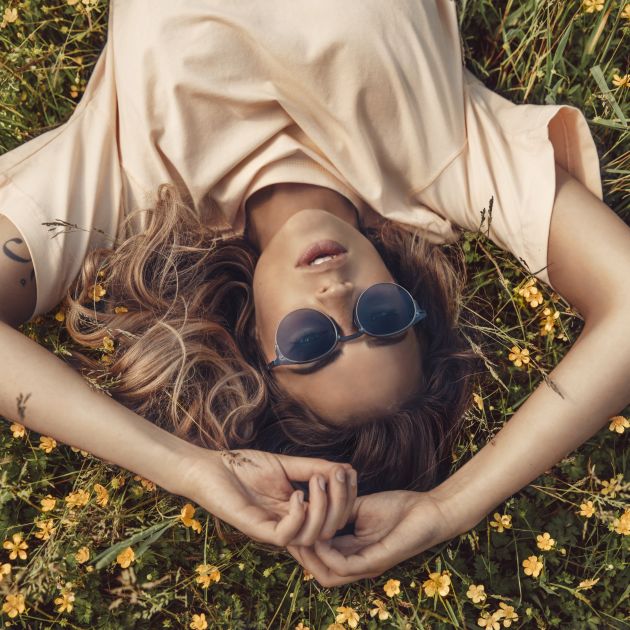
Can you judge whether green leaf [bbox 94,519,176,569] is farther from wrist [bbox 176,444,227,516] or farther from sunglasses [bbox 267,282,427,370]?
sunglasses [bbox 267,282,427,370]

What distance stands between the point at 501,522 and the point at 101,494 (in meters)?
1.49

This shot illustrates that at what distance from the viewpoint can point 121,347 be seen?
2627 mm

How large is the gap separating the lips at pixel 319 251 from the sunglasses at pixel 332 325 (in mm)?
168

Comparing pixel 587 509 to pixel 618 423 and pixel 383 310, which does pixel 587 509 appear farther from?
pixel 383 310

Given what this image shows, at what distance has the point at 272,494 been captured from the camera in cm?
219

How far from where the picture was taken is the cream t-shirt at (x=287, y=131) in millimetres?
2391

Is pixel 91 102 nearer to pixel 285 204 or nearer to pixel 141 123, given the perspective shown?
pixel 141 123

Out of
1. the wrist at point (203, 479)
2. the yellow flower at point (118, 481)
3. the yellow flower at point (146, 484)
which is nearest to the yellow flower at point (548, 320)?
the wrist at point (203, 479)

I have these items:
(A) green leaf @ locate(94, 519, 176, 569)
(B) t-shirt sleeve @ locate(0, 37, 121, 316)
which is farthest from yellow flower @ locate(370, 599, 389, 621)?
(B) t-shirt sleeve @ locate(0, 37, 121, 316)

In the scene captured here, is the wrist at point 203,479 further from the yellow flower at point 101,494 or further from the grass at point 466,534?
the yellow flower at point 101,494

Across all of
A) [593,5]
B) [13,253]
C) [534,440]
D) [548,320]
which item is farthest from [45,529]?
[593,5]

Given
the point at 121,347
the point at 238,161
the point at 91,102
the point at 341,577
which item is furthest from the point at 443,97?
the point at 341,577

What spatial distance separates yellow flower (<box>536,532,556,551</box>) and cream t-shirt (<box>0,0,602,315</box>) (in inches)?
37.0

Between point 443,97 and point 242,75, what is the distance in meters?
A: 0.76
